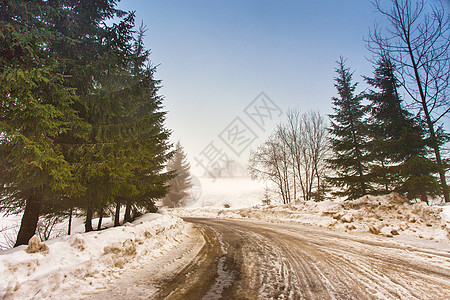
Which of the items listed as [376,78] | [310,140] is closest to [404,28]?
[376,78]

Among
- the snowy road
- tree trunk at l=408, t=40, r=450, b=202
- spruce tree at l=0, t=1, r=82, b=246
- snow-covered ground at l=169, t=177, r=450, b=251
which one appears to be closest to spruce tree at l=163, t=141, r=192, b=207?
snow-covered ground at l=169, t=177, r=450, b=251

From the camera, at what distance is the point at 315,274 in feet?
10.4

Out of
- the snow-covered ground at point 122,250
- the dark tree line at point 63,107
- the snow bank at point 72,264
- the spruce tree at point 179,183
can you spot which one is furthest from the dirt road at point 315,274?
the spruce tree at point 179,183

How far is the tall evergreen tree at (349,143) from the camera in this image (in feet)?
43.7

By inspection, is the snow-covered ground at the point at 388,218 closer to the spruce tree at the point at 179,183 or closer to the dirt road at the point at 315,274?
the dirt road at the point at 315,274

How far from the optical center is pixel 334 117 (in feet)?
49.0

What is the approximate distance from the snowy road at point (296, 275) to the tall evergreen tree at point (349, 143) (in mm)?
9654

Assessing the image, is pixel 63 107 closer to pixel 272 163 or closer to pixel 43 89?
pixel 43 89

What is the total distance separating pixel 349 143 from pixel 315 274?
13.4 metres

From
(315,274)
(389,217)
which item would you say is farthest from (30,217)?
(389,217)

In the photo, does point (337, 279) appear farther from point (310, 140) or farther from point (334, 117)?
point (310, 140)

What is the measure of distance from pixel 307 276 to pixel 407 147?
39.6 ft

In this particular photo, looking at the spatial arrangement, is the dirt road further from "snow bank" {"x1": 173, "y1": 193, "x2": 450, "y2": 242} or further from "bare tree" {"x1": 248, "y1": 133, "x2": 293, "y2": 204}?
"bare tree" {"x1": 248, "y1": 133, "x2": 293, "y2": 204}

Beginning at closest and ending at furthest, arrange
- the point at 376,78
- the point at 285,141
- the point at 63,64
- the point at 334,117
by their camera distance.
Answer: the point at 63,64
the point at 376,78
the point at 334,117
the point at 285,141
